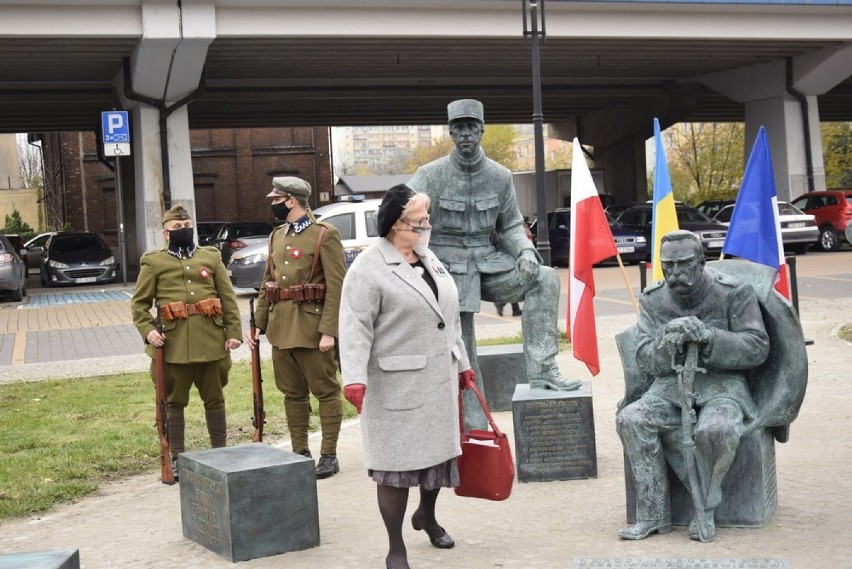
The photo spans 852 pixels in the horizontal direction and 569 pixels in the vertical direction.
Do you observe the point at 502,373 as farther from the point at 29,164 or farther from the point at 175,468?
the point at 29,164

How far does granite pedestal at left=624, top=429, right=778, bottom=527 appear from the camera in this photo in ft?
19.4

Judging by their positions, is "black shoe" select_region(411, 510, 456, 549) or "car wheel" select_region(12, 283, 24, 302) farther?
"car wheel" select_region(12, 283, 24, 302)

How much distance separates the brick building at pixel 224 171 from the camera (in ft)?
169

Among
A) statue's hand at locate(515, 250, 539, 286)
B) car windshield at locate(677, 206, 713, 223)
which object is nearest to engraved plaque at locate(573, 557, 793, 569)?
statue's hand at locate(515, 250, 539, 286)

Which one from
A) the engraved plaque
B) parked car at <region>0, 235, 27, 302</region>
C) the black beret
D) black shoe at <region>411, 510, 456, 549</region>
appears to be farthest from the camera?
parked car at <region>0, 235, 27, 302</region>

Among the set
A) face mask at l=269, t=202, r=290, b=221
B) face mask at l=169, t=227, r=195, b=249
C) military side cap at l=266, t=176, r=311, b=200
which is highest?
military side cap at l=266, t=176, r=311, b=200

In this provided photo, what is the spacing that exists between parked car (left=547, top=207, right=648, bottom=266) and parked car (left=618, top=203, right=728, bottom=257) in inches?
11.5

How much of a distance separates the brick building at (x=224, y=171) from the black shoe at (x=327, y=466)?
142 feet

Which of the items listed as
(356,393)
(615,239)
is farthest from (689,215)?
(356,393)

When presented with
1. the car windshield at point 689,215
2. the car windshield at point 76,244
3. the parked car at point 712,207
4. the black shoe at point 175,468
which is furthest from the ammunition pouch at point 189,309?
the parked car at point 712,207

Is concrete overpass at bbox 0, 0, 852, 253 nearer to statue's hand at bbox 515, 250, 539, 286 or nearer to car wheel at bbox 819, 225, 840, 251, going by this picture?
car wheel at bbox 819, 225, 840, 251

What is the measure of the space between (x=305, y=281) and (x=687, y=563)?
336 cm

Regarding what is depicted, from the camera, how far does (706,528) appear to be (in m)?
5.75

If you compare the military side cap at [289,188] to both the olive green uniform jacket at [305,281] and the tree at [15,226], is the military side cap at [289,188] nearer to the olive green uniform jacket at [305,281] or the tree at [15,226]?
the olive green uniform jacket at [305,281]
